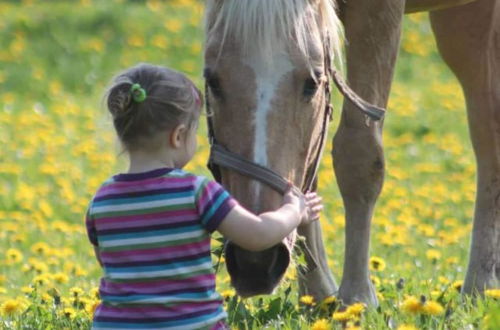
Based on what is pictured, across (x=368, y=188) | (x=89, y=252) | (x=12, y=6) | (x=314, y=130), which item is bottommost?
(x=12, y=6)

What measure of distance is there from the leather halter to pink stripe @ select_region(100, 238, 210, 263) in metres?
0.46

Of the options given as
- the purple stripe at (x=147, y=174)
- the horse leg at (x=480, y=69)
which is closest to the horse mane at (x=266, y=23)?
the purple stripe at (x=147, y=174)

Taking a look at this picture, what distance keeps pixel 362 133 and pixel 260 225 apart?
5.48ft

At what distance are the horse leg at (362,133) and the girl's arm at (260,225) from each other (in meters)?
1.36

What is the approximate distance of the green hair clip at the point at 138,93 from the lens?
3669mm

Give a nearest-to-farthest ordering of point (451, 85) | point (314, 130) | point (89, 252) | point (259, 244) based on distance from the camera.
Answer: point (259, 244) < point (314, 130) < point (89, 252) < point (451, 85)

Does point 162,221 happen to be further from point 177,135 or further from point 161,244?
point 177,135

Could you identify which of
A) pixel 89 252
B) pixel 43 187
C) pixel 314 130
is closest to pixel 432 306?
pixel 314 130

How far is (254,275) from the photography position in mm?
4027

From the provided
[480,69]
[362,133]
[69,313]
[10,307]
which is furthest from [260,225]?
[480,69]

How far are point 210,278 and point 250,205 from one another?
39 cm

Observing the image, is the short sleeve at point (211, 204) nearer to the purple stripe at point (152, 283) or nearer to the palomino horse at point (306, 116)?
the purple stripe at point (152, 283)

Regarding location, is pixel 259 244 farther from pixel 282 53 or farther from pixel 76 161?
pixel 76 161

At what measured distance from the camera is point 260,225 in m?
3.72
